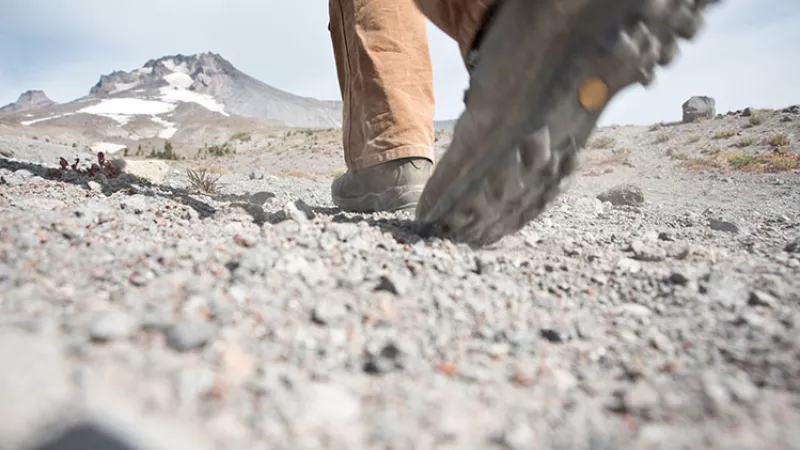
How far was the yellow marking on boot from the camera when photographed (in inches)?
35.0

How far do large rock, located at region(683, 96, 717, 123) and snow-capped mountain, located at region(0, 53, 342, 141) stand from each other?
132ft

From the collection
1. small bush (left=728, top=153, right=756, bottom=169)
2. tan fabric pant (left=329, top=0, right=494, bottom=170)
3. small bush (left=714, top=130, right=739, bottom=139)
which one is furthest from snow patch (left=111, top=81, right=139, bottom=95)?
tan fabric pant (left=329, top=0, right=494, bottom=170)

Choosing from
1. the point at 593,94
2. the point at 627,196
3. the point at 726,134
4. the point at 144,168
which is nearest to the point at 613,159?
the point at 726,134

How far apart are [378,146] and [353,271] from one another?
104cm

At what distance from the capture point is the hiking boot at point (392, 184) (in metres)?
1.88

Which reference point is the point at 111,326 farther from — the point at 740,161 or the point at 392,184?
the point at 740,161

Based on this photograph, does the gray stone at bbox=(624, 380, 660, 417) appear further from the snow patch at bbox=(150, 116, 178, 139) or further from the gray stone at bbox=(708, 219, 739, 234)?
the snow patch at bbox=(150, 116, 178, 139)

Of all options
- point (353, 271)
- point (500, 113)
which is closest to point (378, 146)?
point (500, 113)

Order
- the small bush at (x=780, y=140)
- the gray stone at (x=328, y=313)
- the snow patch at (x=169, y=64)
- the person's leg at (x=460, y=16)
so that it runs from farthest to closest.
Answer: the snow patch at (x=169, y=64)
the small bush at (x=780, y=140)
the person's leg at (x=460, y=16)
the gray stone at (x=328, y=313)

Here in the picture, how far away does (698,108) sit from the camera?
47.0ft

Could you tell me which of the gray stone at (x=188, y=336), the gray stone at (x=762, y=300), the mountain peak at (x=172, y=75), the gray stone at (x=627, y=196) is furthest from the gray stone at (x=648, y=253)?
the mountain peak at (x=172, y=75)

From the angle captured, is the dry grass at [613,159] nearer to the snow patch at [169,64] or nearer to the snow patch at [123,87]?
the snow patch at [123,87]

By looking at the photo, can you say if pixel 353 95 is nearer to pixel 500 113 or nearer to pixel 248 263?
pixel 500 113

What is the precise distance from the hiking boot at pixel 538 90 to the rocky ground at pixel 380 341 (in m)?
0.16
